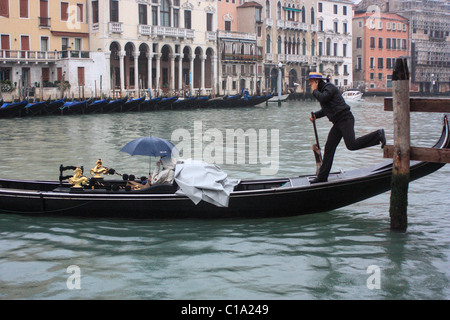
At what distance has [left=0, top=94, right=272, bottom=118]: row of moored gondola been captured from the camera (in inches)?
848

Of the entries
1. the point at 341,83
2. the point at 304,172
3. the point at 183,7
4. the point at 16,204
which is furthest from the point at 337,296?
the point at 341,83

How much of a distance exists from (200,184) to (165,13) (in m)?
28.3

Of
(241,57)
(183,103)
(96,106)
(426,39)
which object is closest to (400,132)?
(96,106)

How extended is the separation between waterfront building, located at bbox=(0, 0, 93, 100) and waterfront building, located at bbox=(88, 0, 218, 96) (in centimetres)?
78

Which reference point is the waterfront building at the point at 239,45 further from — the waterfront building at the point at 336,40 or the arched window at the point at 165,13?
the waterfront building at the point at 336,40

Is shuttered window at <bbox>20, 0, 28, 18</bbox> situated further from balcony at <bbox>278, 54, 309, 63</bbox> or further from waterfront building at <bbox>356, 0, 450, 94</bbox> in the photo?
waterfront building at <bbox>356, 0, 450, 94</bbox>

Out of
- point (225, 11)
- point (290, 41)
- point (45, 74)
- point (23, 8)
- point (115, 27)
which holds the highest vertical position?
point (225, 11)

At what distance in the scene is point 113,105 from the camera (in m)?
25.0

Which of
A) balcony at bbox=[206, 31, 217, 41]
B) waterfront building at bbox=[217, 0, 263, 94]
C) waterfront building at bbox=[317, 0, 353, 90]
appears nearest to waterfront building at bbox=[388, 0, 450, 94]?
waterfront building at bbox=[317, 0, 353, 90]

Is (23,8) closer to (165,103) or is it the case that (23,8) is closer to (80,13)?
(80,13)

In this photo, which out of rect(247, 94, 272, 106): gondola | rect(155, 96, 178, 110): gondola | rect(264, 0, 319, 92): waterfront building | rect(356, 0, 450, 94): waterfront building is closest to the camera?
rect(155, 96, 178, 110): gondola
